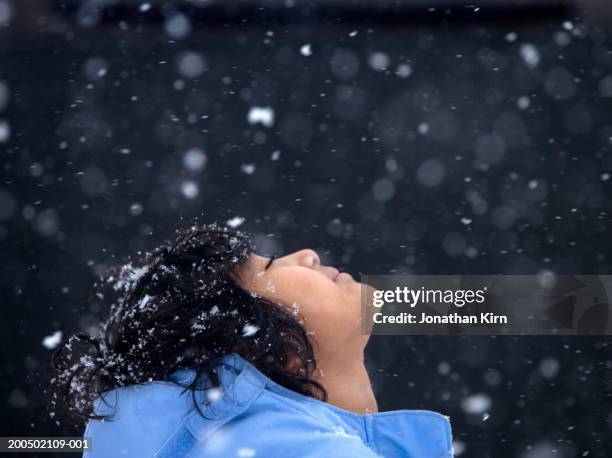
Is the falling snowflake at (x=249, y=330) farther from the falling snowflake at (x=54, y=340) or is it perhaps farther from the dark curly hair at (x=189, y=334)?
the falling snowflake at (x=54, y=340)

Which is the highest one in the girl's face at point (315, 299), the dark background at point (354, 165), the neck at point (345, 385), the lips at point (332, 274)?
the dark background at point (354, 165)

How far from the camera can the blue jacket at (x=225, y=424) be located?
92 centimetres

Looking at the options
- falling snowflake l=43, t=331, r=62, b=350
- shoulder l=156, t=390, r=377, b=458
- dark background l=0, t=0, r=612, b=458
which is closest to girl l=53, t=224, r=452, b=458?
shoulder l=156, t=390, r=377, b=458

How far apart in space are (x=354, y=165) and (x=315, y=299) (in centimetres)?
108

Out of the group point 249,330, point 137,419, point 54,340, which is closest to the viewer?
point 137,419

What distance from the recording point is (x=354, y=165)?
7.49 ft

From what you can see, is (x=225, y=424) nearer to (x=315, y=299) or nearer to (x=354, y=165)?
(x=315, y=299)

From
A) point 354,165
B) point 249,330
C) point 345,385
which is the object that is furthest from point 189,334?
point 354,165

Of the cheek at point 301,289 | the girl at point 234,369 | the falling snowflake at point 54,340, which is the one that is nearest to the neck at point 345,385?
the girl at point 234,369

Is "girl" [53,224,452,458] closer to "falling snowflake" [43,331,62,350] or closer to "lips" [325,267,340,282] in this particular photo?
"lips" [325,267,340,282]

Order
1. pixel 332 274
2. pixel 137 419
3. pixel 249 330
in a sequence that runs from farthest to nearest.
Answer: pixel 332 274 < pixel 249 330 < pixel 137 419

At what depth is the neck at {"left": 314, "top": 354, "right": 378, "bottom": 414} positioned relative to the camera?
1.26 metres

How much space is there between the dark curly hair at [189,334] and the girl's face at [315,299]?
0.10 feet

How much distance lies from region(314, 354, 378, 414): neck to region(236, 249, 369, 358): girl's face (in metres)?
0.03
